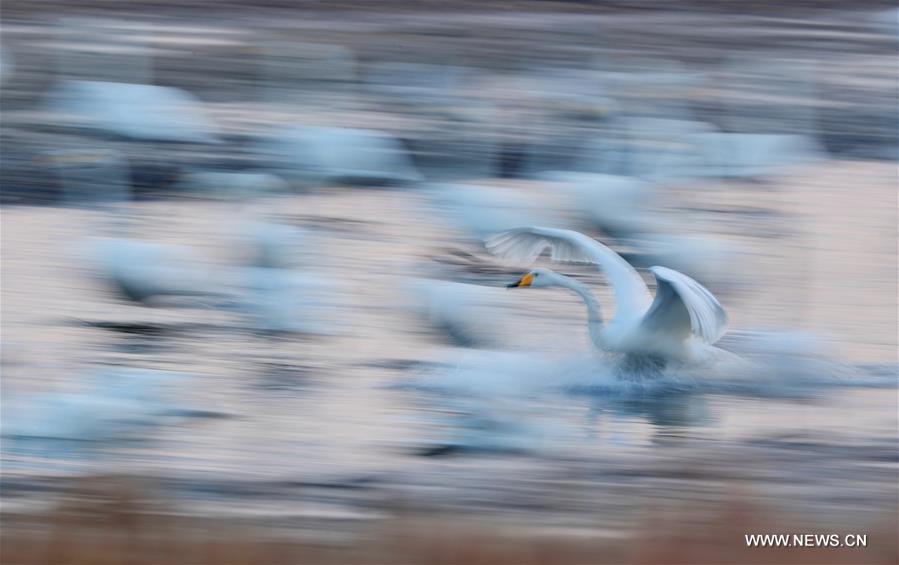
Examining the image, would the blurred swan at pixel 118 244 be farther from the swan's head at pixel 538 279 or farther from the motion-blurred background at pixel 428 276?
the swan's head at pixel 538 279

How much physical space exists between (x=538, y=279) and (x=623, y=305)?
0.37 m

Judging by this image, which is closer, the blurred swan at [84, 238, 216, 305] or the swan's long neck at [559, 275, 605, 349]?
the swan's long neck at [559, 275, 605, 349]

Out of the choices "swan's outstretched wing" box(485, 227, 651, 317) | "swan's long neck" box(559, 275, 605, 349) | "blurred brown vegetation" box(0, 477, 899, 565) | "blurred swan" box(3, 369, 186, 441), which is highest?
"swan's outstretched wing" box(485, 227, 651, 317)

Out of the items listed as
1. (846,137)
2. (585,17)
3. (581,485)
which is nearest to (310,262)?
(581,485)

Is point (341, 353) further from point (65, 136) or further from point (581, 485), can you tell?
point (65, 136)

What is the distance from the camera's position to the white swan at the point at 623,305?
456cm

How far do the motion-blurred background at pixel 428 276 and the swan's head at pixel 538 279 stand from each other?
0.47 ft

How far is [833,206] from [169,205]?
2.53 meters

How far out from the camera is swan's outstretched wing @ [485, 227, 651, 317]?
4695 mm

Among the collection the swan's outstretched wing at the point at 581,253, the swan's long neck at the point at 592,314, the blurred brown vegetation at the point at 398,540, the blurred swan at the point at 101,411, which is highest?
the swan's outstretched wing at the point at 581,253

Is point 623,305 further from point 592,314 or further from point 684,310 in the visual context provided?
point 684,310

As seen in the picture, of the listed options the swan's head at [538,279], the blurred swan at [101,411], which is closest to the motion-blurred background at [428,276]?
the blurred swan at [101,411]

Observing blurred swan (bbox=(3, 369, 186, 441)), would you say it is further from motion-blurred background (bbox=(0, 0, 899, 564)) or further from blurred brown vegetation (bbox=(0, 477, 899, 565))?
blurred brown vegetation (bbox=(0, 477, 899, 565))

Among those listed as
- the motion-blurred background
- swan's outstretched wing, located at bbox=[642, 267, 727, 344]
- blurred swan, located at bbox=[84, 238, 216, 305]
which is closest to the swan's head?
the motion-blurred background
